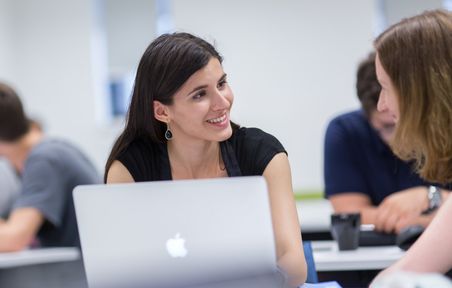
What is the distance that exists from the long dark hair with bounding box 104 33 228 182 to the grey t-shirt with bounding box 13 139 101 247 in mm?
1147

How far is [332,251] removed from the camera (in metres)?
2.22

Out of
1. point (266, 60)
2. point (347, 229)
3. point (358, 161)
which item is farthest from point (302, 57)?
point (347, 229)

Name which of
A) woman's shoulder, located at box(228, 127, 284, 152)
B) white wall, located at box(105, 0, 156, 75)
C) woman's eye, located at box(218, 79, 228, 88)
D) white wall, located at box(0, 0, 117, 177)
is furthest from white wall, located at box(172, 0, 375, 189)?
woman's eye, located at box(218, 79, 228, 88)

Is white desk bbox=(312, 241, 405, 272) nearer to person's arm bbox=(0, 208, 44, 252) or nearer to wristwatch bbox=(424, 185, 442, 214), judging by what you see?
wristwatch bbox=(424, 185, 442, 214)

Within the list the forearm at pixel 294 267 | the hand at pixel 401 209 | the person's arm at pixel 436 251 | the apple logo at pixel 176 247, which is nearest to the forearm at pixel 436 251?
the person's arm at pixel 436 251

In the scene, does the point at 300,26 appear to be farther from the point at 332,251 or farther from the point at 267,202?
the point at 267,202

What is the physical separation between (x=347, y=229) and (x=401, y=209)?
0.27 metres

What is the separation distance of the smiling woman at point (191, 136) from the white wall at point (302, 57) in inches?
146

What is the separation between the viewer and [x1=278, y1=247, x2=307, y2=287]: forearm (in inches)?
59.0

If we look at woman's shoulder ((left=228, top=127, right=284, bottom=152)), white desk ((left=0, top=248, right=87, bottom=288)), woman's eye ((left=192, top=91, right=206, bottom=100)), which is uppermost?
woman's eye ((left=192, top=91, right=206, bottom=100))

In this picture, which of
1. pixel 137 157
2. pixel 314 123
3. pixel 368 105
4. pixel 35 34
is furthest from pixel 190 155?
pixel 35 34

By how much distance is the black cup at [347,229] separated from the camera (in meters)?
2.18

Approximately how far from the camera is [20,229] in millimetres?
2725

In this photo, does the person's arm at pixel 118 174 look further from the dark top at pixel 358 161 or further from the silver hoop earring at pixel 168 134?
the dark top at pixel 358 161
